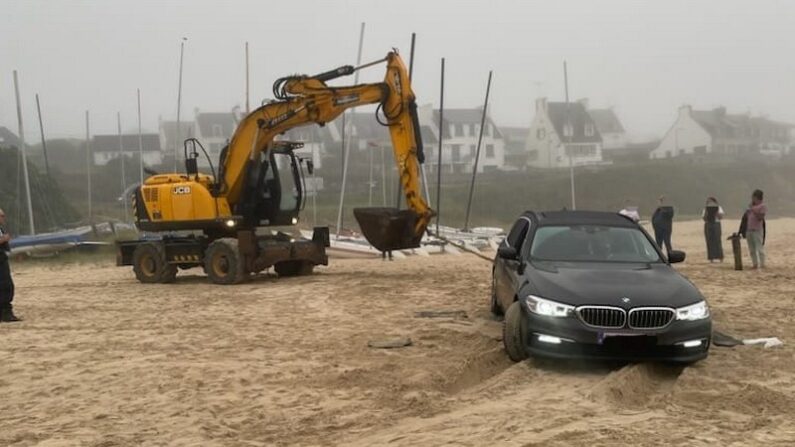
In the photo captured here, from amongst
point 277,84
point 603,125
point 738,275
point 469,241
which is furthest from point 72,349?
point 603,125

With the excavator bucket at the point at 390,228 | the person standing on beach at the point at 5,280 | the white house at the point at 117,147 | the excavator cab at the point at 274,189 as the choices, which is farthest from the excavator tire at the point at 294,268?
the white house at the point at 117,147

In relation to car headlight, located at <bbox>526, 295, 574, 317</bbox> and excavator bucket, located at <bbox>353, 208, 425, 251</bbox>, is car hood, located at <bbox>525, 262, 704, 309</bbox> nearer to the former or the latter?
car headlight, located at <bbox>526, 295, 574, 317</bbox>

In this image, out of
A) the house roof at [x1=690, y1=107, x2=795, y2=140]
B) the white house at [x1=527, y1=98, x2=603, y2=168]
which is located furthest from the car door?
the house roof at [x1=690, y1=107, x2=795, y2=140]

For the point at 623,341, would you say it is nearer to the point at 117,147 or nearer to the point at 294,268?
the point at 294,268

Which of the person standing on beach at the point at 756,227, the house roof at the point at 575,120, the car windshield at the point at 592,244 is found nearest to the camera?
the car windshield at the point at 592,244

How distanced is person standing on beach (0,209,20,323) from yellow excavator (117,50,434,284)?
18.1 feet

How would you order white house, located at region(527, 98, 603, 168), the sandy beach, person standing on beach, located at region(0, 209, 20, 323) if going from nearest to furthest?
the sandy beach
person standing on beach, located at region(0, 209, 20, 323)
white house, located at region(527, 98, 603, 168)

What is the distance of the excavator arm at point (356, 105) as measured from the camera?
16.4m

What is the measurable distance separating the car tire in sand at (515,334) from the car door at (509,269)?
606 mm

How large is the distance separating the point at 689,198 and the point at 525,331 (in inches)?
2502

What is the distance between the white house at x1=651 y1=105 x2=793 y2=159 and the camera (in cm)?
9150

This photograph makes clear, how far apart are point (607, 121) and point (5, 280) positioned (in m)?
101

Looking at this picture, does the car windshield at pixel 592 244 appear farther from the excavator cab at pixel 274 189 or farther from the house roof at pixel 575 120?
the house roof at pixel 575 120

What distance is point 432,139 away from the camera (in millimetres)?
75375
